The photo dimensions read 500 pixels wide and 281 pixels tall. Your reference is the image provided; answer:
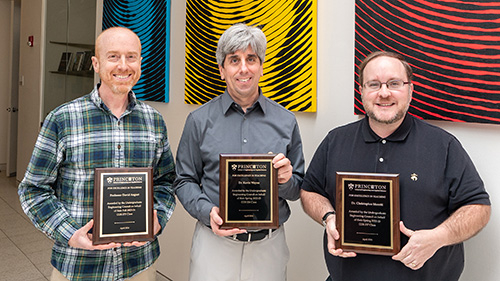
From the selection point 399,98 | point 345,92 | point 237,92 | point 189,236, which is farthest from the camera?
point 189,236

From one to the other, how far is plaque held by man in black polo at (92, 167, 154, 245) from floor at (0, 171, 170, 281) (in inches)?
83.0

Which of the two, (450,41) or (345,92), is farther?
(345,92)

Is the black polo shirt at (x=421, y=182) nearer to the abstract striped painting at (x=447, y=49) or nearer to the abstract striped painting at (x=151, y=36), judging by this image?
the abstract striped painting at (x=447, y=49)

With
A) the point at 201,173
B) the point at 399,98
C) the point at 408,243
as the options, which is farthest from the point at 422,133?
the point at 201,173

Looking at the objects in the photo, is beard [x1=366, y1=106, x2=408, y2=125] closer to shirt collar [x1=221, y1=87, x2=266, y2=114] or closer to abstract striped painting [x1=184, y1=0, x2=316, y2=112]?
shirt collar [x1=221, y1=87, x2=266, y2=114]

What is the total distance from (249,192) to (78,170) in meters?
0.68

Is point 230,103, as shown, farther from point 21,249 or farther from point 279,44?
point 21,249

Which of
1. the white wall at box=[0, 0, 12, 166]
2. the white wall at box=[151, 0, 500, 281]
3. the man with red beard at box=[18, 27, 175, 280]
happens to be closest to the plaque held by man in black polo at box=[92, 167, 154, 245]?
the man with red beard at box=[18, 27, 175, 280]

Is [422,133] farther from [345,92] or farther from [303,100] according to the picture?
[303,100]

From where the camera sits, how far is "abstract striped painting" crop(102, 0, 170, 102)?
128 inches

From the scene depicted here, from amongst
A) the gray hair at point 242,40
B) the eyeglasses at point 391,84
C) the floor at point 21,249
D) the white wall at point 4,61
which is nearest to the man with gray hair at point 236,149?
the gray hair at point 242,40

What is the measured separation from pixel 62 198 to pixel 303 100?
1297mm

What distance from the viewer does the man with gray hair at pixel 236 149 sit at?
63.4 inches

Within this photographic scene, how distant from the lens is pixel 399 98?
54.1 inches
